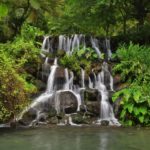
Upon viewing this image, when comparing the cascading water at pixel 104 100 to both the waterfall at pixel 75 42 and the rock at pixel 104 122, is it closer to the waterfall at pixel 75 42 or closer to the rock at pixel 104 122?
the rock at pixel 104 122

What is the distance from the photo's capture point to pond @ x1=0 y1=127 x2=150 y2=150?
8172 mm

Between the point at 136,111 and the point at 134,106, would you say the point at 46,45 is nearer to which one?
the point at 134,106

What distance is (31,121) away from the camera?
39.6 feet

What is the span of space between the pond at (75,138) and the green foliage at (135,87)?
3.55ft

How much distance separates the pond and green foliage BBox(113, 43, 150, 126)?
1084 mm

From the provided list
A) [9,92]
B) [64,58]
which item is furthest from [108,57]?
[9,92]

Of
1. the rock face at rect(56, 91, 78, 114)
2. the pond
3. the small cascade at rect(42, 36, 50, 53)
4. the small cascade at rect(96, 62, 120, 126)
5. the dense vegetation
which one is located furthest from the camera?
the small cascade at rect(42, 36, 50, 53)

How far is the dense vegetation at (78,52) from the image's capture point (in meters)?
11.1

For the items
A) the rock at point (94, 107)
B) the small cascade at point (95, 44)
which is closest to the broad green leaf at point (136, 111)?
the rock at point (94, 107)

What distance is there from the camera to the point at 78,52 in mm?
16438

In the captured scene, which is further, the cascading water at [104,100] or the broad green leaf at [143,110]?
the cascading water at [104,100]

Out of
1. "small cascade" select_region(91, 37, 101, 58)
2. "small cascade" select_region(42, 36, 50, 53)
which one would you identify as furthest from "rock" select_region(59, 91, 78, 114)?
"small cascade" select_region(91, 37, 101, 58)

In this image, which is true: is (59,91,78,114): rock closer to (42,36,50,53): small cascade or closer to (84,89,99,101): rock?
(84,89,99,101): rock

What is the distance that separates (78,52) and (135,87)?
427 centimetres
